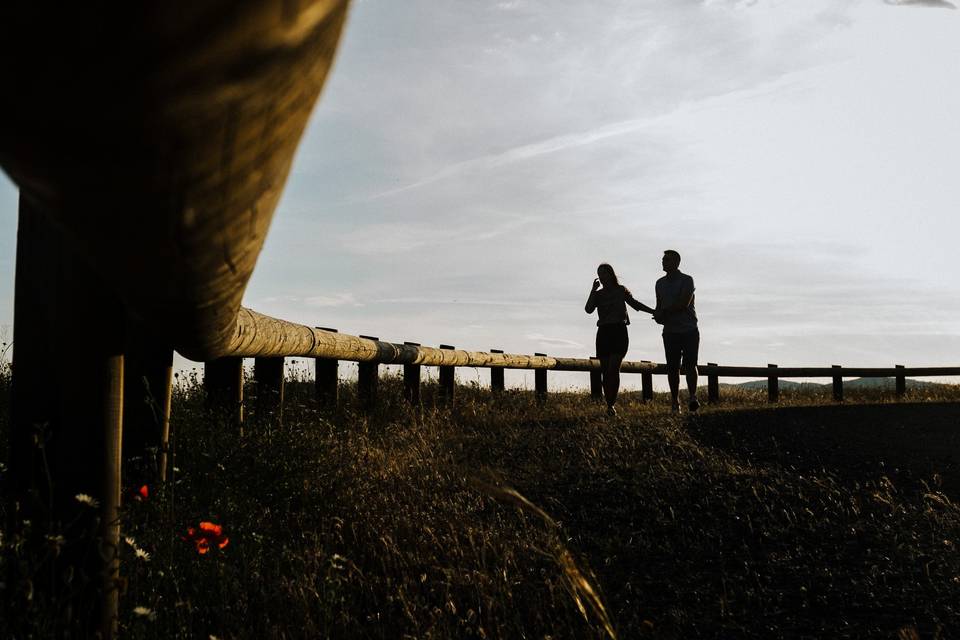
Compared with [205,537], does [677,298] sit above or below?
above

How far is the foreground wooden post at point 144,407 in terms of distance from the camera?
3574 millimetres

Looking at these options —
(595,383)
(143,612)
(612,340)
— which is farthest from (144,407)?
(595,383)

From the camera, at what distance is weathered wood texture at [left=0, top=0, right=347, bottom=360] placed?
33 cm

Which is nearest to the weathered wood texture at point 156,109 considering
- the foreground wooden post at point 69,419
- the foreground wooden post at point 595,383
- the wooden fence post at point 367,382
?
the foreground wooden post at point 69,419

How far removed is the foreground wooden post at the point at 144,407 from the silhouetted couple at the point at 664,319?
7.31 metres

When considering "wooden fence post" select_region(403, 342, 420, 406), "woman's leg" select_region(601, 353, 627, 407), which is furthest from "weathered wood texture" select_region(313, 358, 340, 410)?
"woman's leg" select_region(601, 353, 627, 407)

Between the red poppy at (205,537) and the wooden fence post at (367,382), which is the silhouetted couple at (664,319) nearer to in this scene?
the wooden fence post at (367,382)

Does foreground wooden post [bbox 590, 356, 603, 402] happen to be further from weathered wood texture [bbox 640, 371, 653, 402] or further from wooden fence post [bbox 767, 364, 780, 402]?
wooden fence post [bbox 767, 364, 780, 402]

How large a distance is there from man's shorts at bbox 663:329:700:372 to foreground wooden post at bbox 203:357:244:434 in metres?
6.37

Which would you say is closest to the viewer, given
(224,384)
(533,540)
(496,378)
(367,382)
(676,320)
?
(533,540)

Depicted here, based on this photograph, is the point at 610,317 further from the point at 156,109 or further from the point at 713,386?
the point at 156,109

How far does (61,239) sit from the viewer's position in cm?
217

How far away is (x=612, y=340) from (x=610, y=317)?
318 mm

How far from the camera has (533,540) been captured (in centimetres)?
414
